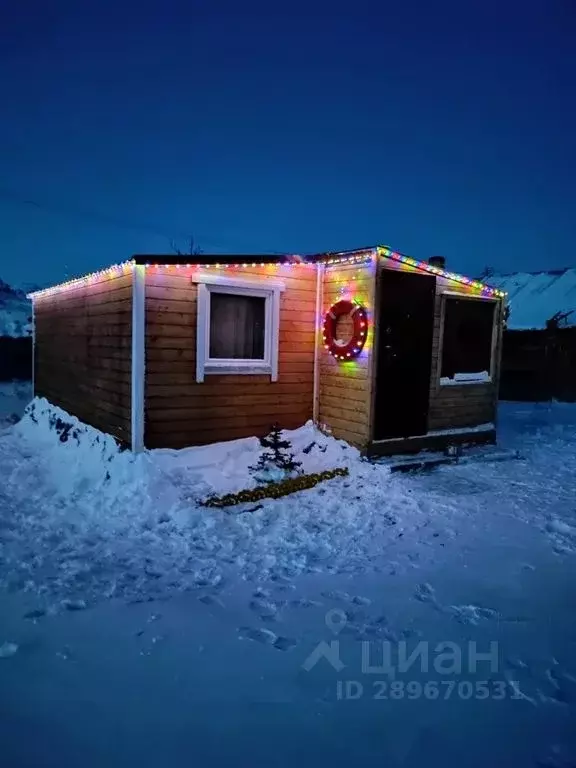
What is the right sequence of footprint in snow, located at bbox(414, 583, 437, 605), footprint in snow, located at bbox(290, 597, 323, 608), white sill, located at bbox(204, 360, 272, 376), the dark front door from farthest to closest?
the dark front door < white sill, located at bbox(204, 360, 272, 376) < footprint in snow, located at bbox(414, 583, 437, 605) < footprint in snow, located at bbox(290, 597, 323, 608)

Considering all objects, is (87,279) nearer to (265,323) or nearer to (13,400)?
(265,323)

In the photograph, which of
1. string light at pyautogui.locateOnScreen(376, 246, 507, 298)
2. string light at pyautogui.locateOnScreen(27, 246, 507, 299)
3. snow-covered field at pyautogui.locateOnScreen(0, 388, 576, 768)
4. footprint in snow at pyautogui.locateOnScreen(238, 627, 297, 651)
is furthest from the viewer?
string light at pyautogui.locateOnScreen(376, 246, 507, 298)

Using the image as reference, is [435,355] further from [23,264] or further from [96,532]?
[23,264]

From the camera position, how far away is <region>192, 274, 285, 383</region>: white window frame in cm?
729

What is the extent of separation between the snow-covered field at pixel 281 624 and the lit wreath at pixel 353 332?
218cm

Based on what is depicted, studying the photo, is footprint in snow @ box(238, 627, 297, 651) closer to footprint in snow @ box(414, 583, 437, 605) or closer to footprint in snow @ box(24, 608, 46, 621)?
footprint in snow @ box(414, 583, 437, 605)

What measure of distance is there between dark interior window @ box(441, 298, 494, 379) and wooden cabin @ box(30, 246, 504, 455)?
0.11 feet

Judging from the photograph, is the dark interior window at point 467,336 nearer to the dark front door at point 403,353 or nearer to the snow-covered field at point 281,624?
the dark front door at point 403,353

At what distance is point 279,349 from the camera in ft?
26.7

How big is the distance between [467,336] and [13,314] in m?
30.3

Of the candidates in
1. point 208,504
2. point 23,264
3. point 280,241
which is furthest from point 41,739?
point 280,241

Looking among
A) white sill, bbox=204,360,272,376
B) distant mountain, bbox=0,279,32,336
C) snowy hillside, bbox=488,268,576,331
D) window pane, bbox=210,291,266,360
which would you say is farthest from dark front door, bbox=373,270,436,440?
distant mountain, bbox=0,279,32,336

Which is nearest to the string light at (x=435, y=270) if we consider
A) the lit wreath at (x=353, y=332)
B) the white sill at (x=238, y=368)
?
the lit wreath at (x=353, y=332)

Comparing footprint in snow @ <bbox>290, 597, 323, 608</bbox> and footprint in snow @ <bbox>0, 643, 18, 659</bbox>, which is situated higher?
footprint in snow @ <bbox>290, 597, 323, 608</bbox>
